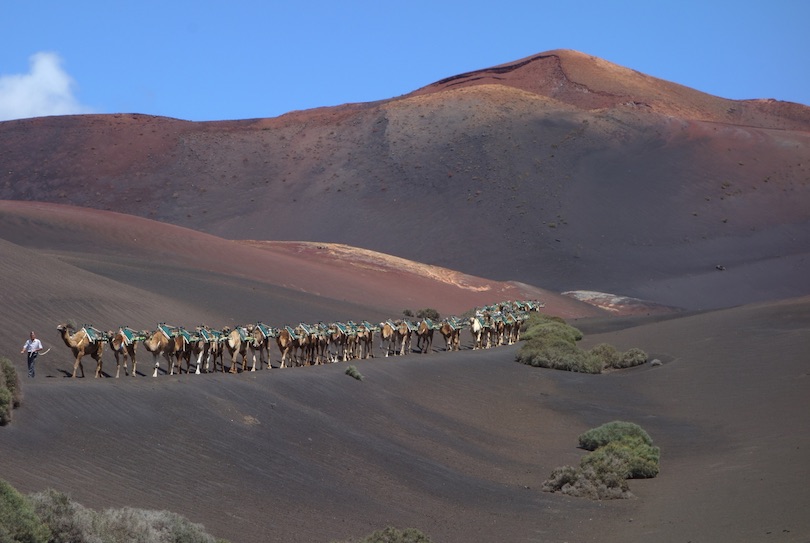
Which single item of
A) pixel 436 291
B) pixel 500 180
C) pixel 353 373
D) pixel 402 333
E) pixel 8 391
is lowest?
pixel 353 373

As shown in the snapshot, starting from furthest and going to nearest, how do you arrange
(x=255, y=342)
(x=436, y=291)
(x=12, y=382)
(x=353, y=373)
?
(x=436, y=291) → (x=353, y=373) → (x=255, y=342) → (x=12, y=382)

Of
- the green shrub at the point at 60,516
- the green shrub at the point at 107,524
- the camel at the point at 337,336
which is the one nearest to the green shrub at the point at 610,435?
the camel at the point at 337,336

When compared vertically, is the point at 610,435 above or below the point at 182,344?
below

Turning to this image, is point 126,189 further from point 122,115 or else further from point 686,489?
point 686,489

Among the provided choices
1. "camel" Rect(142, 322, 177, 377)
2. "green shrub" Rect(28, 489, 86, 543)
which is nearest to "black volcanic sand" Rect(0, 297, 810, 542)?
"camel" Rect(142, 322, 177, 377)

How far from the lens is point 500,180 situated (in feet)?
352

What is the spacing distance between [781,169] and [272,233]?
46.9m

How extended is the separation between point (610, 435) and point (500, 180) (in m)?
80.2

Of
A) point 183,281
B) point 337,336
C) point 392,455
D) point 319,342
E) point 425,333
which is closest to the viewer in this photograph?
point 392,455

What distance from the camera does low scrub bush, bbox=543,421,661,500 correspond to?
74.7 feet

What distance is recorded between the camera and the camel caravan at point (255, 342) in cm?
2631

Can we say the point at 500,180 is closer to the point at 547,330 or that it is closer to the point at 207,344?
the point at 547,330

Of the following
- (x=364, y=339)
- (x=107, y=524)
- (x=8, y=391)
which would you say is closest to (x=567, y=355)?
(x=364, y=339)

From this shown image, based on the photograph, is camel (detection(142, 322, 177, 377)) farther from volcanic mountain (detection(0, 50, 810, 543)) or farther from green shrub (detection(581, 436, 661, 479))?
green shrub (detection(581, 436, 661, 479))
